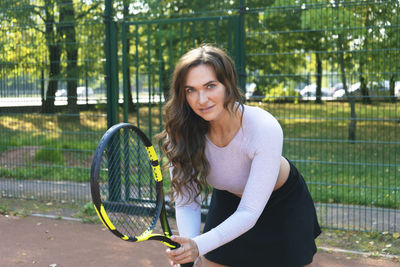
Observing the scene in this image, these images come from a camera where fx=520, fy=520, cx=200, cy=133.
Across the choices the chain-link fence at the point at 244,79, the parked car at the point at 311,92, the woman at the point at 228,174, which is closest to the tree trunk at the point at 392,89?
the chain-link fence at the point at 244,79

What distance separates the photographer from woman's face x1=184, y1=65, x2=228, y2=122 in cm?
251

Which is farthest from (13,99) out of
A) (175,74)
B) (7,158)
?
(175,74)

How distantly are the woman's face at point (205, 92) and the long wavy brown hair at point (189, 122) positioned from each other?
0.08ft

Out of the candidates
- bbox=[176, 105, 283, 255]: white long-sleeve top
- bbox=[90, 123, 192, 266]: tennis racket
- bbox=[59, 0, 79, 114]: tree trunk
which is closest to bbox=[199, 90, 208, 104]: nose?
bbox=[176, 105, 283, 255]: white long-sleeve top

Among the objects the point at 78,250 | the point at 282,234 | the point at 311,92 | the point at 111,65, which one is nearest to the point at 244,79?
the point at 311,92

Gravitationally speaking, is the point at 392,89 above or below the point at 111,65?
below

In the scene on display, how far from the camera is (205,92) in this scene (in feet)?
8.29

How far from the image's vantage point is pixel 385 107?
577cm

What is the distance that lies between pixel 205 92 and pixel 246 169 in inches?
20.0

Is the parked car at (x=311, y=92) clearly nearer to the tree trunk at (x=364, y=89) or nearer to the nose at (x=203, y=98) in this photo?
the tree trunk at (x=364, y=89)

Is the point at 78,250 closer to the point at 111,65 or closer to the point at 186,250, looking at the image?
the point at 111,65

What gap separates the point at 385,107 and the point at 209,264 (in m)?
3.43

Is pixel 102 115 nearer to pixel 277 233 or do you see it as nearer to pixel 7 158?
pixel 7 158

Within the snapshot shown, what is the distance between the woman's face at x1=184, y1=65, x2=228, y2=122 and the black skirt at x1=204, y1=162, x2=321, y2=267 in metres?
0.69
